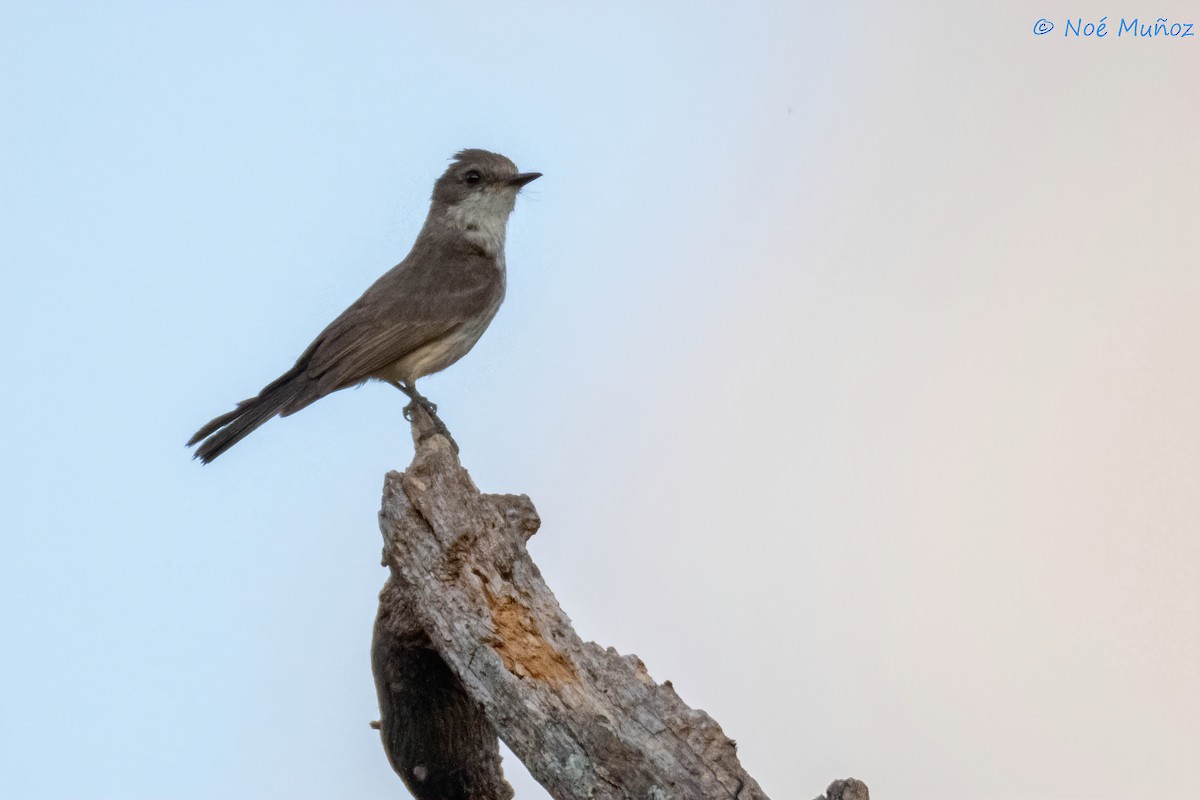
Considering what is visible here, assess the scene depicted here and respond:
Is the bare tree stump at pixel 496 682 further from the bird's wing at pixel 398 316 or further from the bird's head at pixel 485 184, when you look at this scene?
the bird's head at pixel 485 184

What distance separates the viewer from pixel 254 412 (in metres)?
7.70

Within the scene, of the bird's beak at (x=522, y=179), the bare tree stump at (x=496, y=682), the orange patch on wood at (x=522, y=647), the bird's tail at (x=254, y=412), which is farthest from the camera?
the bird's beak at (x=522, y=179)

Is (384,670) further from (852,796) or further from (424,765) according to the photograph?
(852,796)

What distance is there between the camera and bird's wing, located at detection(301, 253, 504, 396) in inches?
309

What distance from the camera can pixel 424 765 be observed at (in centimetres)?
659

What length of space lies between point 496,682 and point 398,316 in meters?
3.10

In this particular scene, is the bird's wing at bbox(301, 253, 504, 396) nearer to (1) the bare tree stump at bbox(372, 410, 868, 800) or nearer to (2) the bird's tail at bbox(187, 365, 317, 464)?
(2) the bird's tail at bbox(187, 365, 317, 464)

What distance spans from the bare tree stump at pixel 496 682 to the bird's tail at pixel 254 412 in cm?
135

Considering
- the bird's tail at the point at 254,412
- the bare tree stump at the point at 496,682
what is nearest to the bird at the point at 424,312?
the bird's tail at the point at 254,412

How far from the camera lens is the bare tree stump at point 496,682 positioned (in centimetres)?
523

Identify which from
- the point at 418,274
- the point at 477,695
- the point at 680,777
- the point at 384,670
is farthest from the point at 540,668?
the point at 418,274

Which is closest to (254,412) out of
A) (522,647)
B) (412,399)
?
(412,399)

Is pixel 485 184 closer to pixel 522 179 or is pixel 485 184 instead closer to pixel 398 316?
pixel 522 179

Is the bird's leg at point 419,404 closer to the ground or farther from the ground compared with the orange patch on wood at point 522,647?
farther from the ground
